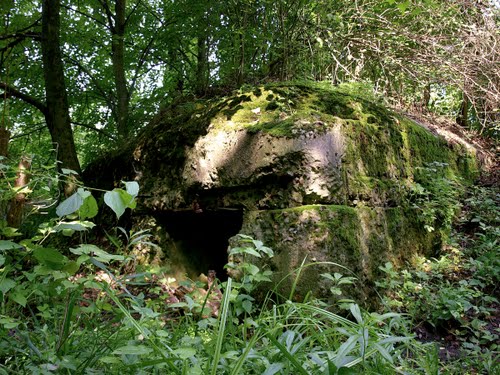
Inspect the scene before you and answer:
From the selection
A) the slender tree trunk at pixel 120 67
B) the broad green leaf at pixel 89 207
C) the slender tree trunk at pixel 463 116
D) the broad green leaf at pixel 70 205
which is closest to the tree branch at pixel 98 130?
the slender tree trunk at pixel 120 67

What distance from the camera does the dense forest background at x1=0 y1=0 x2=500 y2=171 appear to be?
514 centimetres

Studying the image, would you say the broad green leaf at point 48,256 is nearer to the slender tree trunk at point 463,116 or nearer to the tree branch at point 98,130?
the tree branch at point 98,130

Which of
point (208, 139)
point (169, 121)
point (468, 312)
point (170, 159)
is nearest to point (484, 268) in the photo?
point (468, 312)

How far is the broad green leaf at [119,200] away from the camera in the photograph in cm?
117

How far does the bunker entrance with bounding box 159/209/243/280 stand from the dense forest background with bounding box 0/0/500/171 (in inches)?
71.2

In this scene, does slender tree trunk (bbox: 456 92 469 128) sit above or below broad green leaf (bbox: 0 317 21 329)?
above

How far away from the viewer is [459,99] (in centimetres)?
828

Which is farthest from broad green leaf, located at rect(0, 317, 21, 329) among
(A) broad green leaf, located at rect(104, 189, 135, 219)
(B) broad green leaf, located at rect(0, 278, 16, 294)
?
(A) broad green leaf, located at rect(104, 189, 135, 219)

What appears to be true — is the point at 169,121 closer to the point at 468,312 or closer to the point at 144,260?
the point at 144,260

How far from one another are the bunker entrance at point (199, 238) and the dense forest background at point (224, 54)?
1.81m

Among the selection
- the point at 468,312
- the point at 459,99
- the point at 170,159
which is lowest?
the point at 468,312

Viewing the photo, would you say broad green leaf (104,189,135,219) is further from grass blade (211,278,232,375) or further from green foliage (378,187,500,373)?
green foliage (378,187,500,373)

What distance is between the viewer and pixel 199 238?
15.2 feet

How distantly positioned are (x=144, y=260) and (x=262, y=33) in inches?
112
